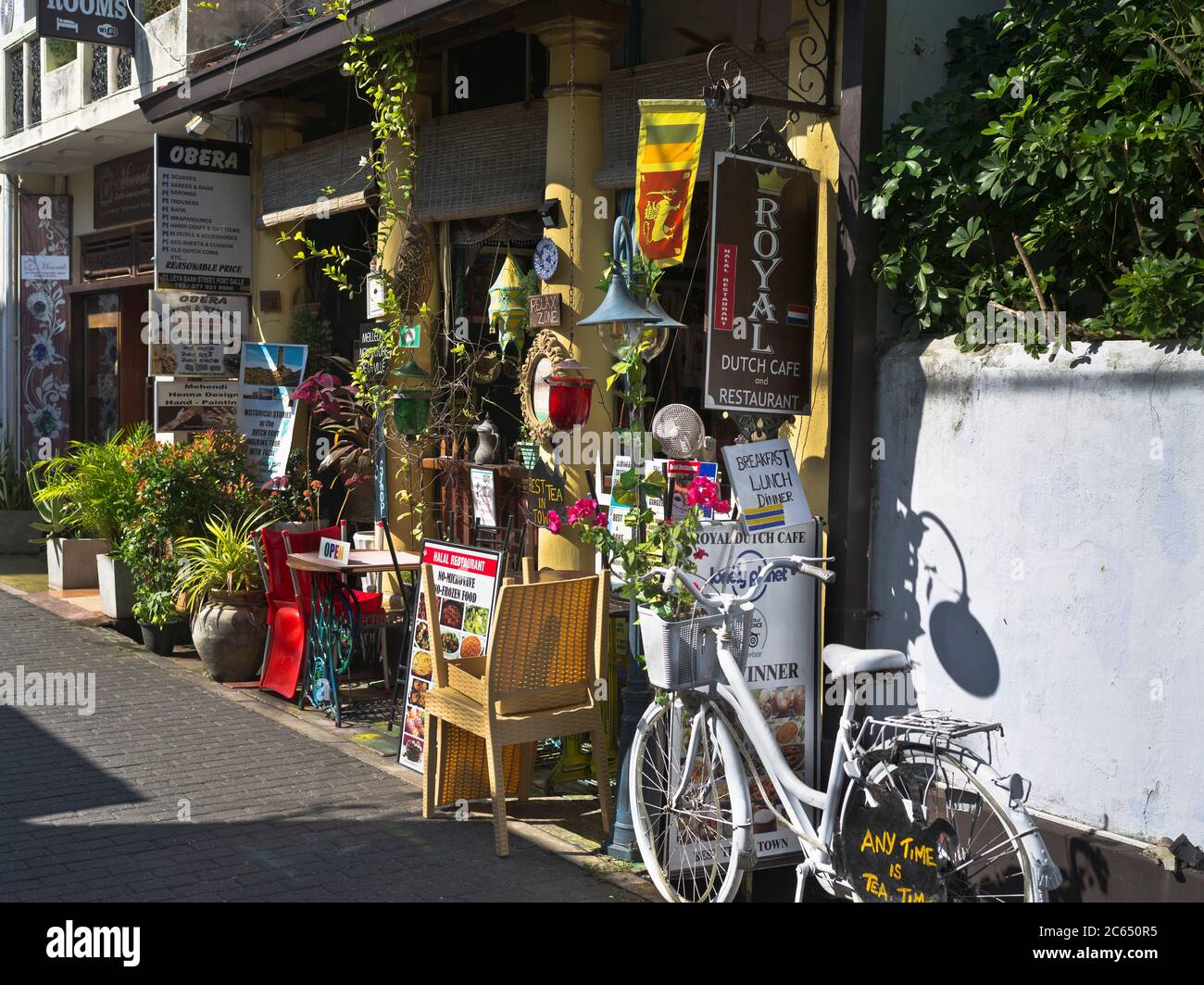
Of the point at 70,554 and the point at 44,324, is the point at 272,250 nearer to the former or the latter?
the point at 70,554

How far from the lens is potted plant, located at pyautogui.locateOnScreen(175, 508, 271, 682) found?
342 inches

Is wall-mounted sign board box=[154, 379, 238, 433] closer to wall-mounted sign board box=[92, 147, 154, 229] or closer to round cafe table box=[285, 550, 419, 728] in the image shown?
round cafe table box=[285, 550, 419, 728]

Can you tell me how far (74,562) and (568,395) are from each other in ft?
22.6

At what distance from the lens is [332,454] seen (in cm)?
921

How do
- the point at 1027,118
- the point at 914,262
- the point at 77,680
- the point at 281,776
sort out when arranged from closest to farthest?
the point at 1027,118 < the point at 914,262 < the point at 281,776 < the point at 77,680

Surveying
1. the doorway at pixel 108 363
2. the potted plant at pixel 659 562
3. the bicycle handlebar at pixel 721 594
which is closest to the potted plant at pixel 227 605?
the potted plant at pixel 659 562

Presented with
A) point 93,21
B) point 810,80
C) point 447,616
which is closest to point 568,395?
point 447,616

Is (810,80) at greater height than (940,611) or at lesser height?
greater

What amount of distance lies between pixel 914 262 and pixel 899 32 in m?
1.10

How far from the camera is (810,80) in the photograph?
598 centimetres

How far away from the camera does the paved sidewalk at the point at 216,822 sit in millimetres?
5301

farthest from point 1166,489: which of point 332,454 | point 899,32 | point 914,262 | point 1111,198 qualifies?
point 332,454

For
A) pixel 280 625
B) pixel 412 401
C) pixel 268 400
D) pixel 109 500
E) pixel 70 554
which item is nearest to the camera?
pixel 280 625

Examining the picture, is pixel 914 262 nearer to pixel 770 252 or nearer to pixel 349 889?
pixel 770 252
